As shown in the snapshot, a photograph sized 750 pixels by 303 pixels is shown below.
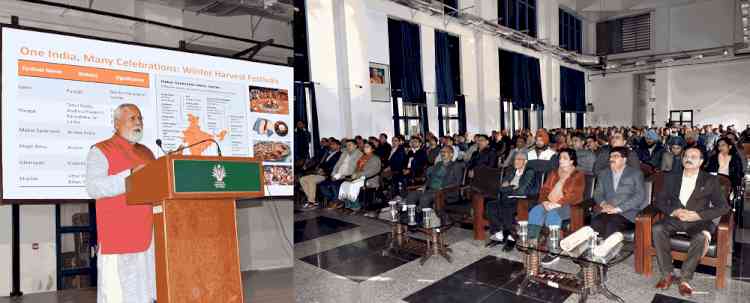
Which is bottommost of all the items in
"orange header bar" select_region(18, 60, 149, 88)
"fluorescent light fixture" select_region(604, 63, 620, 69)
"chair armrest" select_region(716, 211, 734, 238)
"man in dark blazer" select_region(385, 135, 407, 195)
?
"chair armrest" select_region(716, 211, 734, 238)

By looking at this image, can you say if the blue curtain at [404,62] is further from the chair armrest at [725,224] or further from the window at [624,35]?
the window at [624,35]

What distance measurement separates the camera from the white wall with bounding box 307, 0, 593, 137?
26.3 ft

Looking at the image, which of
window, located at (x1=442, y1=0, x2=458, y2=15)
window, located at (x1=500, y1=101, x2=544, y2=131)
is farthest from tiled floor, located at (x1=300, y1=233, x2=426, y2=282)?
window, located at (x1=500, y1=101, x2=544, y2=131)

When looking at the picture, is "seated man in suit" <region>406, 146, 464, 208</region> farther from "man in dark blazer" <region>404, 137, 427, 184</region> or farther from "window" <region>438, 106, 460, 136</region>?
"window" <region>438, 106, 460, 136</region>

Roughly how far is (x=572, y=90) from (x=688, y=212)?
15480 mm

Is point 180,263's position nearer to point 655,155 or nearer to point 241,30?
point 241,30

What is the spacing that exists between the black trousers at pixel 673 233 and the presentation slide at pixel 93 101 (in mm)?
2952

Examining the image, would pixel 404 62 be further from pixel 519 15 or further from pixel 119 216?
pixel 119 216

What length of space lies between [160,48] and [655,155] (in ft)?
20.9

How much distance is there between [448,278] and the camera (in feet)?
10.6

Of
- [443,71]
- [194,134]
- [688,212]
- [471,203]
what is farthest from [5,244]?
[443,71]

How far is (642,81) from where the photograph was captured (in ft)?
60.2

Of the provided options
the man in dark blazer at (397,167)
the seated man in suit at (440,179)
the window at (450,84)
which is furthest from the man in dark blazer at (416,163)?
the window at (450,84)

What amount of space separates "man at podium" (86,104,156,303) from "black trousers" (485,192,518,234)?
301cm
